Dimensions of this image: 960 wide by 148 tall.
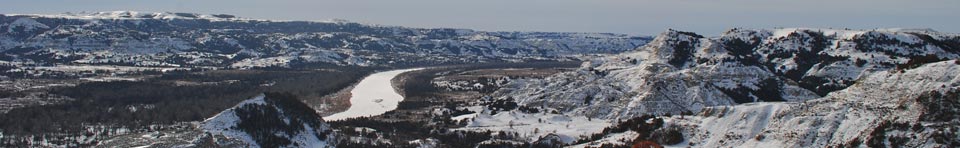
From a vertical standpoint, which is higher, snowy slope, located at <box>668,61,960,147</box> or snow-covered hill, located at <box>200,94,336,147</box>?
snowy slope, located at <box>668,61,960,147</box>

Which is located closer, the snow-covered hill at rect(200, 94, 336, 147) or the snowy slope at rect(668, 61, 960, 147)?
the snowy slope at rect(668, 61, 960, 147)

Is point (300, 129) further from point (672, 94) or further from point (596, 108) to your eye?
point (672, 94)

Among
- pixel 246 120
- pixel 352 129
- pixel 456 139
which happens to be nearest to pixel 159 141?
pixel 246 120

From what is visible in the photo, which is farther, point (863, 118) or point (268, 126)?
point (268, 126)

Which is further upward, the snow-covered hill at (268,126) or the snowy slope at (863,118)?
the snowy slope at (863,118)

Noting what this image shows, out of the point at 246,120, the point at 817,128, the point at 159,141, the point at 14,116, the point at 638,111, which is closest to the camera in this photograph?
the point at 817,128

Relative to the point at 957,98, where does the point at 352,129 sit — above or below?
below

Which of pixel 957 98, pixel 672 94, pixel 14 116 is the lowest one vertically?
pixel 14 116

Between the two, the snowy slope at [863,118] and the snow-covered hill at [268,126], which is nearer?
the snowy slope at [863,118]
